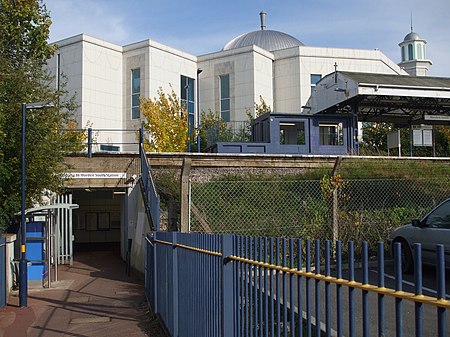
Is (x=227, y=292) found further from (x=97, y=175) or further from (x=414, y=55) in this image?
(x=414, y=55)

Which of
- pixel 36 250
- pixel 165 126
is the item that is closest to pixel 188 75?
pixel 165 126

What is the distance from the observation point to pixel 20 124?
573 inches

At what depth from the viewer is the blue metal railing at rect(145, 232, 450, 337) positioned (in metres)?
2.46

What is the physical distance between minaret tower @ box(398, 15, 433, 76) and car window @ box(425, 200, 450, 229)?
66.1 meters

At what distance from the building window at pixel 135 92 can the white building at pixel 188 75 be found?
0.08 meters

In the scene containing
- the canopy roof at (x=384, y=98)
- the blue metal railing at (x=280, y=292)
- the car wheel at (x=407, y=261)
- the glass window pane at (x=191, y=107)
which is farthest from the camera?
the glass window pane at (x=191, y=107)

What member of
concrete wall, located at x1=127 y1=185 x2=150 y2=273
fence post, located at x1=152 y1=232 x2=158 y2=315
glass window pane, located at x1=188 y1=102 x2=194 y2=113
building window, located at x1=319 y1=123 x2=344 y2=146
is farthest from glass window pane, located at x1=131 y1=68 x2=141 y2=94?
fence post, located at x1=152 y1=232 x2=158 y2=315

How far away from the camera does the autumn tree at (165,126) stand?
34125mm

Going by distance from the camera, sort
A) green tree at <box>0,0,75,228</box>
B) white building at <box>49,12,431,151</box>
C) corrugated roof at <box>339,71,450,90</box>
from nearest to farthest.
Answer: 1. green tree at <box>0,0,75,228</box>
2. corrugated roof at <box>339,71,450,90</box>
3. white building at <box>49,12,431,151</box>

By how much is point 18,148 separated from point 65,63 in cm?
2891

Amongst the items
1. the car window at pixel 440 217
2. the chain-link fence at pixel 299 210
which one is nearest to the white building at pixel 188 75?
the chain-link fence at pixel 299 210

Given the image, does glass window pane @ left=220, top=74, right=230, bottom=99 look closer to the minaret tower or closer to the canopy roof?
the canopy roof

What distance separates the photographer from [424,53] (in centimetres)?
7506

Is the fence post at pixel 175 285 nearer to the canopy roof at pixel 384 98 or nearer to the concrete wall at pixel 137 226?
the concrete wall at pixel 137 226
